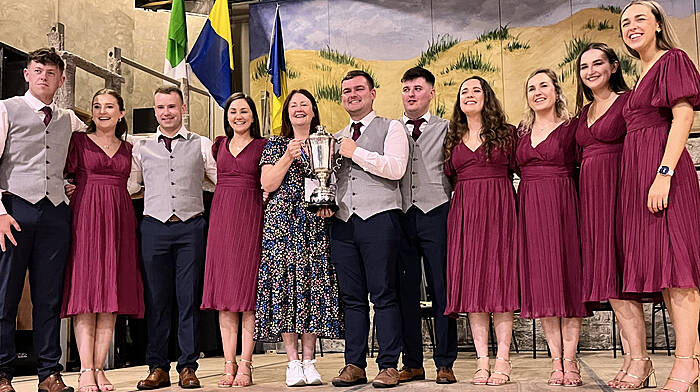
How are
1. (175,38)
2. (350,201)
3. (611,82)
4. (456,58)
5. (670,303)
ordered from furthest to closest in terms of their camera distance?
(456,58) < (175,38) < (350,201) < (611,82) < (670,303)

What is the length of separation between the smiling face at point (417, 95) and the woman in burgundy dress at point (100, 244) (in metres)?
1.63

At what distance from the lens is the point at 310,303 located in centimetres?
398

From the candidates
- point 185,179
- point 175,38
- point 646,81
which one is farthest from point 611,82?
point 175,38

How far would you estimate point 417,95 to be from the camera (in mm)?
4121

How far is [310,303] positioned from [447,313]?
29.4 inches

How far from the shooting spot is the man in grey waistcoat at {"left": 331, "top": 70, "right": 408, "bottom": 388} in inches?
150

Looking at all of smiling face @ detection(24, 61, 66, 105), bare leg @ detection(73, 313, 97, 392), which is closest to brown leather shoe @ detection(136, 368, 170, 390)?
bare leg @ detection(73, 313, 97, 392)

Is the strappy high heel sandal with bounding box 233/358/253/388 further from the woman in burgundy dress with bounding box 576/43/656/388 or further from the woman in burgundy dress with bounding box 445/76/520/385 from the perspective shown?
the woman in burgundy dress with bounding box 576/43/656/388

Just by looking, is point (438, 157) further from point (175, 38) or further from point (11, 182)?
point (175, 38)

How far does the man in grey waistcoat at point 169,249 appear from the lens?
4.05m

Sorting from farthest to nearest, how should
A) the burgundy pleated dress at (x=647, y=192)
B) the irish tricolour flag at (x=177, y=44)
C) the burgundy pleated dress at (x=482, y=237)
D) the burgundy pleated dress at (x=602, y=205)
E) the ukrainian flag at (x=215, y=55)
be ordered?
the ukrainian flag at (x=215, y=55), the irish tricolour flag at (x=177, y=44), the burgundy pleated dress at (x=482, y=237), the burgundy pleated dress at (x=602, y=205), the burgundy pleated dress at (x=647, y=192)

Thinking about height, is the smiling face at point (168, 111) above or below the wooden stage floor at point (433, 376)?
above

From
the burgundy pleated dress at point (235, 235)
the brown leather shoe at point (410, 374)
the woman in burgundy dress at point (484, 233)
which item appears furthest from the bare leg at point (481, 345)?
the burgundy pleated dress at point (235, 235)

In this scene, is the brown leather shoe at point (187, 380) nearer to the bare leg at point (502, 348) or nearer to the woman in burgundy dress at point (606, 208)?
the bare leg at point (502, 348)
